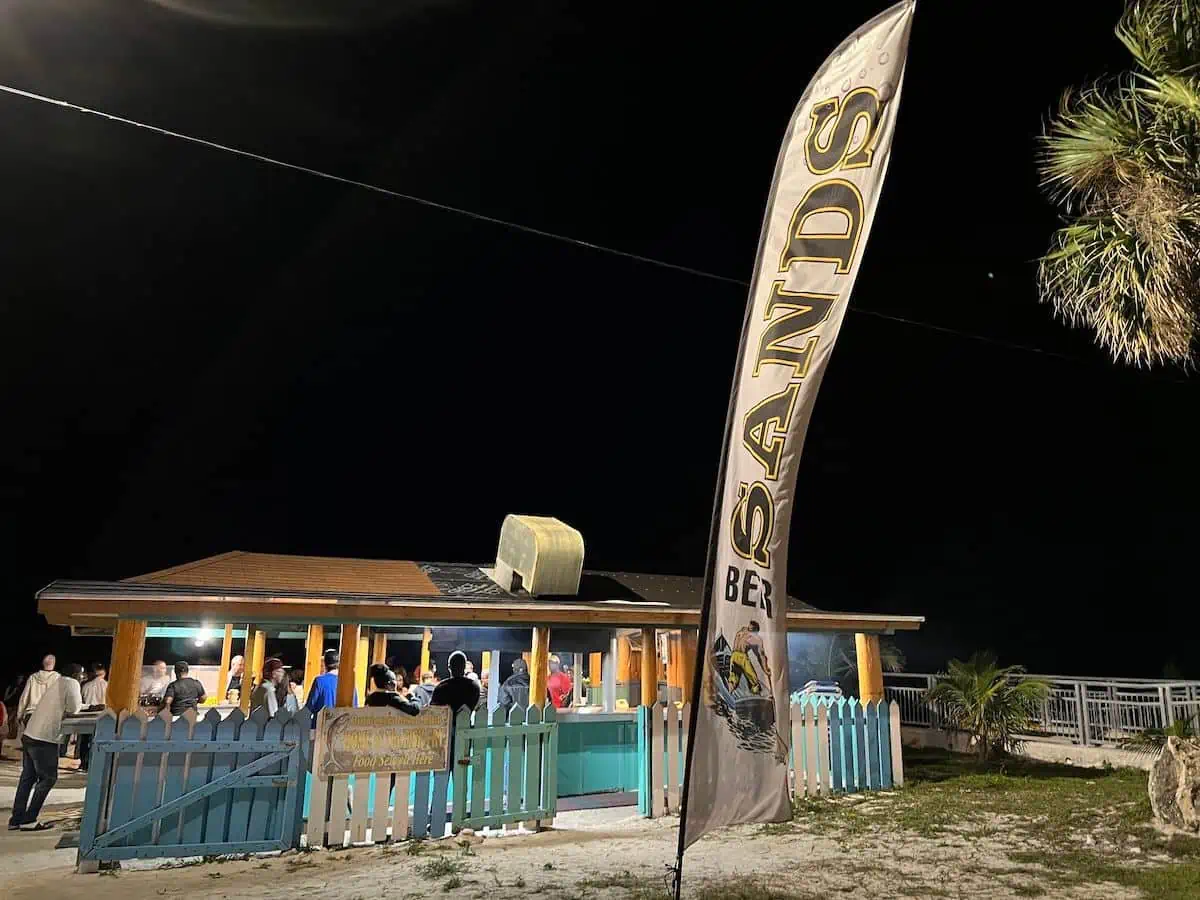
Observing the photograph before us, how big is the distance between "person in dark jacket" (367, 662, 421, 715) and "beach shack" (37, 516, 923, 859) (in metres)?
0.50

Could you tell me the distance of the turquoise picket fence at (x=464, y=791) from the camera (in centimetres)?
736

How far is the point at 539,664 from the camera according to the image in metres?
11.2

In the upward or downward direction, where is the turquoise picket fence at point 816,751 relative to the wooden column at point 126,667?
downward

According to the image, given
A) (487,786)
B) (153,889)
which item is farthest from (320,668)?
(153,889)

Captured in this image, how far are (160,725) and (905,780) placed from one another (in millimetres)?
9159

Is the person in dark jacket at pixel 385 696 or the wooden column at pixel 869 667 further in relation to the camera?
the wooden column at pixel 869 667

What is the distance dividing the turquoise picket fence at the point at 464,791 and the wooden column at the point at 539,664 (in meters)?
2.54

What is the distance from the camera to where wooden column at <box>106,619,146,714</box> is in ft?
28.5

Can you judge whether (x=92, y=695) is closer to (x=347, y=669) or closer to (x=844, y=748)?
(x=347, y=669)

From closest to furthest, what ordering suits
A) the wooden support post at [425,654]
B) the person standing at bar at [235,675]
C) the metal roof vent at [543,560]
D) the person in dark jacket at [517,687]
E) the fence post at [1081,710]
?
Answer: 1. the person in dark jacket at [517,687]
2. the metal roof vent at [543,560]
3. the fence post at [1081,710]
4. the person standing at bar at [235,675]
5. the wooden support post at [425,654]

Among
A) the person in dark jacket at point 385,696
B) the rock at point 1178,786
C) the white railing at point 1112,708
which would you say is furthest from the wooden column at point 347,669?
the white railing at point 1112,708

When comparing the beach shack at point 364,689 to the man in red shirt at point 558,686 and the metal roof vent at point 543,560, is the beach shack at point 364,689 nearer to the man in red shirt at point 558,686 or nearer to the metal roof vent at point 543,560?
the metal roof vent at point 543,560

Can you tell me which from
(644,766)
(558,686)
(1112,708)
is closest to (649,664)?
(558,686)

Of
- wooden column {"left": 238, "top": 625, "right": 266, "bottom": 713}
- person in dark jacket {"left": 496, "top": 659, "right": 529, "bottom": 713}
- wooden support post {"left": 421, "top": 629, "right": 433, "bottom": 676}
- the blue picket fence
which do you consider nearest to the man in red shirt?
person in dark jacket {"left": 496, "top": 659, "right": 529, "bottom": 713}
